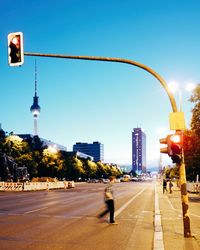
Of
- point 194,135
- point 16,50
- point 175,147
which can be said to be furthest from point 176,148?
point 194,135

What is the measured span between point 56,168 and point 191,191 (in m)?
56.7

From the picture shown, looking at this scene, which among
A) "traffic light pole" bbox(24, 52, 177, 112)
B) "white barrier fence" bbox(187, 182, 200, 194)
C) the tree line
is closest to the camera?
"traffic light pole" bbox(24, 52, 177, 112)

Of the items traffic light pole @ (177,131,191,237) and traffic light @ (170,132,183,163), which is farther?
traffic light @ (170,132,183,163)

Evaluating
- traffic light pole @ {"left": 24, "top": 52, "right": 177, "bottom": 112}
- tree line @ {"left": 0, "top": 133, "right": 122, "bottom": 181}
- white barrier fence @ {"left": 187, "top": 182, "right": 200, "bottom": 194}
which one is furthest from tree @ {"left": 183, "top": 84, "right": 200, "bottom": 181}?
tree line @ {"left": 0, "top": 133, "right": 122, "bottom": 181}

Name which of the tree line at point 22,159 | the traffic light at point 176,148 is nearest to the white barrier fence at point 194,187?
the traffic light at point 176,148

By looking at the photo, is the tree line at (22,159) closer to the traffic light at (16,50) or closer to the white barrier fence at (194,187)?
the white barrier fence at (194,187)

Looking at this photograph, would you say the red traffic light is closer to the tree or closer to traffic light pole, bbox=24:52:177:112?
traffic light pole, bbox=24:52:177:112

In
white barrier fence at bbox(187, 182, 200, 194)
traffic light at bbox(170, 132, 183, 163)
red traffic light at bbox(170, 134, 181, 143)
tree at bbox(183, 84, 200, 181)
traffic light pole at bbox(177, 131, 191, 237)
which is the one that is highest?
tree at bbox(183, 84, 200, 181)

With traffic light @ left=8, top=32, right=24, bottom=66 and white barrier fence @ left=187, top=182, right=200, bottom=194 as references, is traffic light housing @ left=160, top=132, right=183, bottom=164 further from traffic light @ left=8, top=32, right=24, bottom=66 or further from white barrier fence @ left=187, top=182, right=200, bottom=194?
white barrier fence @ left=187, top=182, right=200, bottom=194

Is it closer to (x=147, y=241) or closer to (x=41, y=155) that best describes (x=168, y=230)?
(x=147, y=241)

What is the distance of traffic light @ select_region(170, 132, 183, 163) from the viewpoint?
1153cm

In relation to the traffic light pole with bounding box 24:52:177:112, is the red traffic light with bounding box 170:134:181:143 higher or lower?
lower

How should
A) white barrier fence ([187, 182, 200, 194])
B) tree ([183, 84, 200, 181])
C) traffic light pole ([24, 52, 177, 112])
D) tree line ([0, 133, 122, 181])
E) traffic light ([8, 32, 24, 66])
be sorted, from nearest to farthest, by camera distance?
1. traffic light ([8, 32, 24, 66])
2. traffic light pole ([24, 52, 177, 112])
3. tree ([183, 84, 200, 181])
4. white barrier fence ([187, 182, 200, 194])
5. tree line ([0, 133, 122, 181])

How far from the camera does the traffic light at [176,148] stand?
37.8 ft
